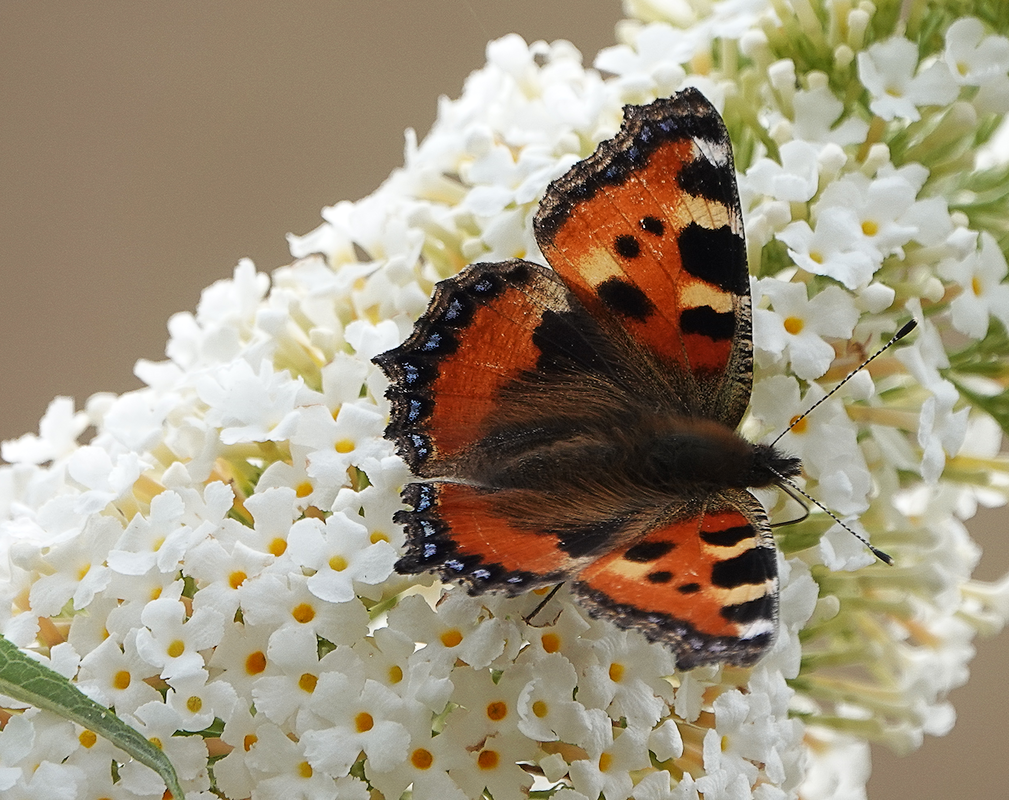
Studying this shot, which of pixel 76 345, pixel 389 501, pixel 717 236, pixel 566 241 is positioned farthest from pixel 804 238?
pixel 76 345

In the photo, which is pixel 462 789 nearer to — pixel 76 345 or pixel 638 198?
pixel 638 198

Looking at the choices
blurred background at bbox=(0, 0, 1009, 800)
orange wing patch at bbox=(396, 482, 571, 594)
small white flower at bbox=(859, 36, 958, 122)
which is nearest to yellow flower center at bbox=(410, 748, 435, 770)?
orange wing patch at bbox=(396, 482, 571, 594)

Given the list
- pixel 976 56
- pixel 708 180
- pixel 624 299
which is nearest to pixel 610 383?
pixel 624 299

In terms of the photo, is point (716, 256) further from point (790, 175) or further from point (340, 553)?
point (340, 553)

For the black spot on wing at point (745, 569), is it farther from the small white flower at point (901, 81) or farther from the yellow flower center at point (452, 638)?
the small white flower at point (901, 81)

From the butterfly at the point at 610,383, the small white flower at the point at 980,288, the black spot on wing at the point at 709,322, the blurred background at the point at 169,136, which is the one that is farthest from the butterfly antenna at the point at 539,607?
the blurred background at the point at 169,136

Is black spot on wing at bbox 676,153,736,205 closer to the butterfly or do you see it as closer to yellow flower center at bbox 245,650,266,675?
the butterfly

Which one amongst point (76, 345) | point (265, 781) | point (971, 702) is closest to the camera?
point (265, 781)
